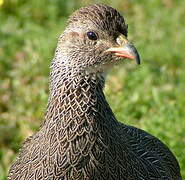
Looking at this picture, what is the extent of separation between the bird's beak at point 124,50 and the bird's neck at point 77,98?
0.56 ft

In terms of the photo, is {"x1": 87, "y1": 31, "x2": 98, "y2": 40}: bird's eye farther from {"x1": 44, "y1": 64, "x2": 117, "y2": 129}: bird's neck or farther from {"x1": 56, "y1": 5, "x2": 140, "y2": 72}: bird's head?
{"x1": 44, "y1": 64, "x2": 117, "y2": 129}: bird's neck

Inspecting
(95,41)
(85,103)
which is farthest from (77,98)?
(95,41)

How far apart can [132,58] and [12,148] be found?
246 cm

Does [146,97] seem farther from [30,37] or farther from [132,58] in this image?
[132,58]

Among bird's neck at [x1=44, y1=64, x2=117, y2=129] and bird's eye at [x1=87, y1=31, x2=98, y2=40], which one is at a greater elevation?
bird's eye at [x1=87, y1=31, x2=98, y2=40]

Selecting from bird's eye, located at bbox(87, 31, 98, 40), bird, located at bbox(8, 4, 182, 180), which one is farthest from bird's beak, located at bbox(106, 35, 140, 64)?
bird's eye, located at bbox(87, 31, 98, 40)

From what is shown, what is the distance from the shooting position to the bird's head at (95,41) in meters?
3.65

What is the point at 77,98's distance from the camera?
144 inches

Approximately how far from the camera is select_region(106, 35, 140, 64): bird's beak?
3629 mm

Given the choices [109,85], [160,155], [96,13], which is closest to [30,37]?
[109,85]

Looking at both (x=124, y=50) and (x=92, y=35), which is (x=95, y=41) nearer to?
(x=92, y=35)

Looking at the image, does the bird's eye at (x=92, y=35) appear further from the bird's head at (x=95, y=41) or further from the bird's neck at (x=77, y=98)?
the bird's neck at (x=77, y=98)

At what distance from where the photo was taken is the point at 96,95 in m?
3.69

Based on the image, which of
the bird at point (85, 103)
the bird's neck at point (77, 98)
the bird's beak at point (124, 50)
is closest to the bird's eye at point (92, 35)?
the bird at point (85, 103)
